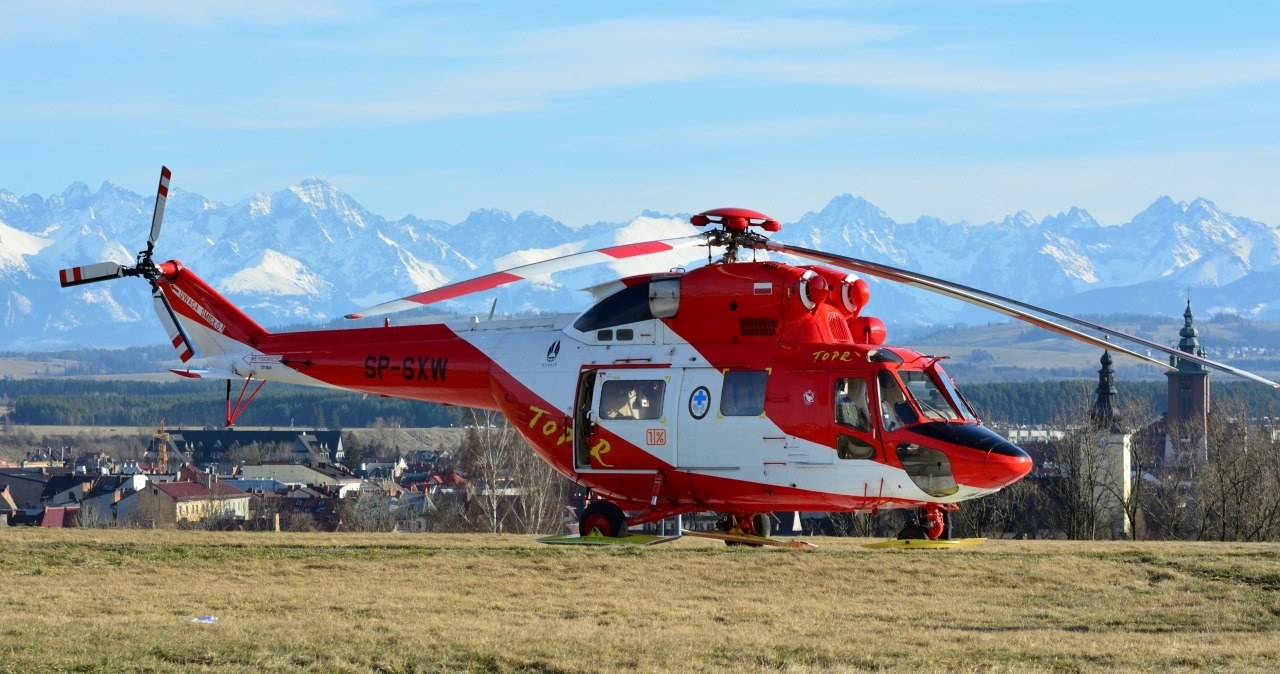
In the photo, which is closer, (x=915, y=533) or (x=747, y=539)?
(x=915, y=533)

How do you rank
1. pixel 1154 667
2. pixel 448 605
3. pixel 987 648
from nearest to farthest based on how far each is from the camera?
pixel 1154 667
pixel 987 648
pixel 448 605

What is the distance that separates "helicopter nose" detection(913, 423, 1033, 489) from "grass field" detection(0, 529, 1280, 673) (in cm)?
142

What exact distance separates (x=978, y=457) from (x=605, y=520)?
553 cm

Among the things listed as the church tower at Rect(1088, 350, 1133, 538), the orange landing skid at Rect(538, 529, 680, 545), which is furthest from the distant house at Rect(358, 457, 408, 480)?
the orange landing skid at Rect(538, 529, 680, 545)

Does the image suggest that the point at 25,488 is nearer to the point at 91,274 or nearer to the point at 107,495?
the point at 107,495

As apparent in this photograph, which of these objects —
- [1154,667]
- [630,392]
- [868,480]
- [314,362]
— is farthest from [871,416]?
[314,362]

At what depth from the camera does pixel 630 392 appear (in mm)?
23031

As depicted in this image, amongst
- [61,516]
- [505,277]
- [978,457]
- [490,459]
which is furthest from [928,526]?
[61,516]

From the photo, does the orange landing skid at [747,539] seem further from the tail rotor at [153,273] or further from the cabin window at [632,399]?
the tail rotor at [153,273]

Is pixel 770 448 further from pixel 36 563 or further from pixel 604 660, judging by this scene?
pixel 36 563

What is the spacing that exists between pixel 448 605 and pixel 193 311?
1117cm

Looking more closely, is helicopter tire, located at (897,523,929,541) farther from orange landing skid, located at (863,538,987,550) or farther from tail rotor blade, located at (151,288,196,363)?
tail rotor blade, located at (151,288,196,363)

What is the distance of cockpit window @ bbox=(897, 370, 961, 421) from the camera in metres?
22.0

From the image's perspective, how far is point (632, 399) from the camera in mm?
23016
